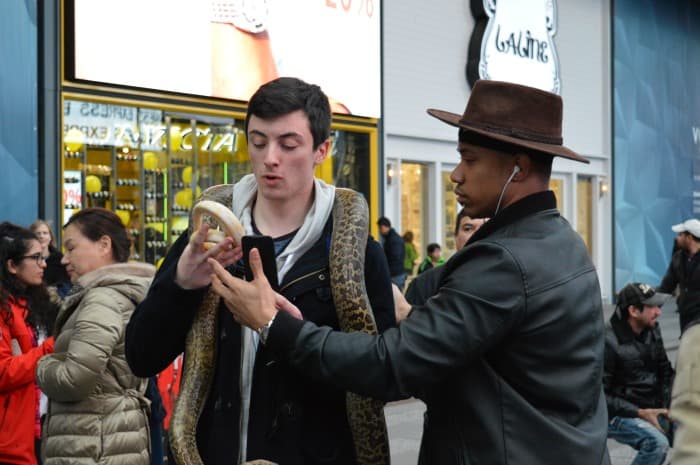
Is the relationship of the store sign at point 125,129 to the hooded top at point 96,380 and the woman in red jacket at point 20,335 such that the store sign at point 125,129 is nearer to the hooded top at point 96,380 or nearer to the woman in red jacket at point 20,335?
the woman in red jacket at point 20,335

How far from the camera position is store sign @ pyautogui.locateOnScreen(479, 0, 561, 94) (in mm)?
20625

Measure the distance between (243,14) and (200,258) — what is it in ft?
42.8


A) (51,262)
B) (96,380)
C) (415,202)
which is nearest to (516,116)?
(96,380)

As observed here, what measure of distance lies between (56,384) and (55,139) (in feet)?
28.9

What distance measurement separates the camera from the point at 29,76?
12203mm

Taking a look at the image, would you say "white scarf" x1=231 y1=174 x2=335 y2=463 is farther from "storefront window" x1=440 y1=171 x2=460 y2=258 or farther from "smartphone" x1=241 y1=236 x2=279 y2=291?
"storefront window" x1=440 y1=171 x2=460 y2=258

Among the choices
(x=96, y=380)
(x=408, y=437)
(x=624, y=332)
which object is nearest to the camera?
(x=96, y=380)

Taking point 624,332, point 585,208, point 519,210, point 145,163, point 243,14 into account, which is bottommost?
point 624,332

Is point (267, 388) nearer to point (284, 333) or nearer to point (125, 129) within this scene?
point (284, 333)

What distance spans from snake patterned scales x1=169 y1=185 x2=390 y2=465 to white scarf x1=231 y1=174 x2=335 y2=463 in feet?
0.24

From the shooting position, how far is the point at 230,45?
15.0 meters

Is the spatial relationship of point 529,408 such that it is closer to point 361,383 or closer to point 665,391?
point 361,383

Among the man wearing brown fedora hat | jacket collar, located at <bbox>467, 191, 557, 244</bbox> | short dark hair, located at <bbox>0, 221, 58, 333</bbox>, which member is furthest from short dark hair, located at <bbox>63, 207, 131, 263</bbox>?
jacket collar, located at <bbox>467, 191, 557, 244</bbox>

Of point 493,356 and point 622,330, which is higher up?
point 493,356
